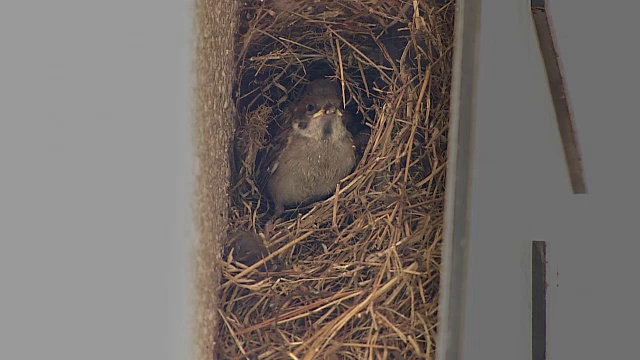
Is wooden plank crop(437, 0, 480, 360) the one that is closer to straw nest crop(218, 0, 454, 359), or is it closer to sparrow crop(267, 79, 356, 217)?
straw nest crop(218, 0, 454, 359)

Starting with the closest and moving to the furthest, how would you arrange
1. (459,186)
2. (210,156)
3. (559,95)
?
1. (459,186)
2. (210,156)
3. (559,95)

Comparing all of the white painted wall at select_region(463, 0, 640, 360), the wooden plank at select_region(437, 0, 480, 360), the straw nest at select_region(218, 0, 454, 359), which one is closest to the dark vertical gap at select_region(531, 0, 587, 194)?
the white painted wall at select_region(463, 0, 640, 360)

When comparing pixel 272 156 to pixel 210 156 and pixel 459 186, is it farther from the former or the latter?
pixel 459 186

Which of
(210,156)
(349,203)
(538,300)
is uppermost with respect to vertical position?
(210,156)

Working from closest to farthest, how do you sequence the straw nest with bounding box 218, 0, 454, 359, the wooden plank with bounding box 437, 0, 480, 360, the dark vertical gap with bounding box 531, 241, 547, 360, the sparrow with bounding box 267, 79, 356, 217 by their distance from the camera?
the wooden plank with bounding box 437, 0, 480, 360 → the straw nest with bounding box 218, 0, 454, 359 → the dark vertical gap with bounding box 531, 241, 547, 360 → the sparrow with bounding box 267, 79, 356, 217

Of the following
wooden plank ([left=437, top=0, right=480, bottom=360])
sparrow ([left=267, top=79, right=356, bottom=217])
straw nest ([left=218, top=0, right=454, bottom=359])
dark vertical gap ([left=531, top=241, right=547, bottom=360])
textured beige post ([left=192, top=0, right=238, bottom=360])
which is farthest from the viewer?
sparrow ([left=267, top=79, right=356, bottom=217])

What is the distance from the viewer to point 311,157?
9.16 feet

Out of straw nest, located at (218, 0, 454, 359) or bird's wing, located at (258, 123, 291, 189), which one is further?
bird's wing, located at (258, 123, 291, 189)

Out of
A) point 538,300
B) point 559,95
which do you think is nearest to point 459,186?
point 538,300

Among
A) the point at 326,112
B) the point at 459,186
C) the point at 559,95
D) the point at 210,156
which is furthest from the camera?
the point at 559,95

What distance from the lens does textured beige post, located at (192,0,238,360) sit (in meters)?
2.14

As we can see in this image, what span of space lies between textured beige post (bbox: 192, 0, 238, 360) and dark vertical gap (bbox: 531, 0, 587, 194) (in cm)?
95

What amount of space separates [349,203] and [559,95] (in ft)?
2.86

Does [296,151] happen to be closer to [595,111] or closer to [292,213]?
[292,213]
